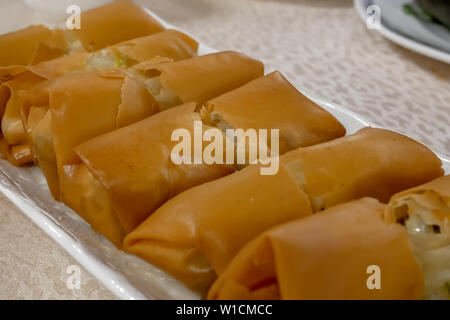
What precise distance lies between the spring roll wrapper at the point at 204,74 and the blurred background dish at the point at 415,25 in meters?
0.63

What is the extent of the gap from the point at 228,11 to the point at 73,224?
1404mm

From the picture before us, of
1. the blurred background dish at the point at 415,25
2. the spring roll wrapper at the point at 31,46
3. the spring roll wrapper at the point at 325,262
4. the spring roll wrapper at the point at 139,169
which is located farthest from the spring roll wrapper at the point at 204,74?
the blurred background dish at the point at 415,25

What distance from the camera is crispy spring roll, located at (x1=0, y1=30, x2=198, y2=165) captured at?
126 cm

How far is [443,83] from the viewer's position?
5.61 ft

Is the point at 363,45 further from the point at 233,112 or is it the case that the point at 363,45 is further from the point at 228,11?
the point at 233,112

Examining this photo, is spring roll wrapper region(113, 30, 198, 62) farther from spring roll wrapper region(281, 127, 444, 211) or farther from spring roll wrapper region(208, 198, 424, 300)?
spring roll wrapper region(208, 198, 424, 300)

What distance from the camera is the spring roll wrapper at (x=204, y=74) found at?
125 centimetres

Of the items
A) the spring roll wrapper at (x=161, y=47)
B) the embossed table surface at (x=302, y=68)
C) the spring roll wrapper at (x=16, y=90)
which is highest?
the spring roll wrapper at (x=161, y=47)

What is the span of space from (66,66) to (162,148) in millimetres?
431

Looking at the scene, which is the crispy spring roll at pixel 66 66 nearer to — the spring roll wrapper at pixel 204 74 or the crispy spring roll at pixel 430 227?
the spring roll wrapper at pixel 204 74

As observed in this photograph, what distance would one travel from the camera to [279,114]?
3.79 ft

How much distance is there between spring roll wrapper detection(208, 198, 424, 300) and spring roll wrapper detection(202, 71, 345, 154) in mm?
310

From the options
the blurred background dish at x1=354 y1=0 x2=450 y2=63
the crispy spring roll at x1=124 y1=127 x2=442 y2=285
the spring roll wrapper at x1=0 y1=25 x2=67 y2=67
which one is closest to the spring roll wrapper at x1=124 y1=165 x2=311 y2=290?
the crispy spring roll at x1=124 y1=127 x2=442 y2=285

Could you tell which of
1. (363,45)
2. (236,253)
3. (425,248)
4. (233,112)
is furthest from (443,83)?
(236,253)
